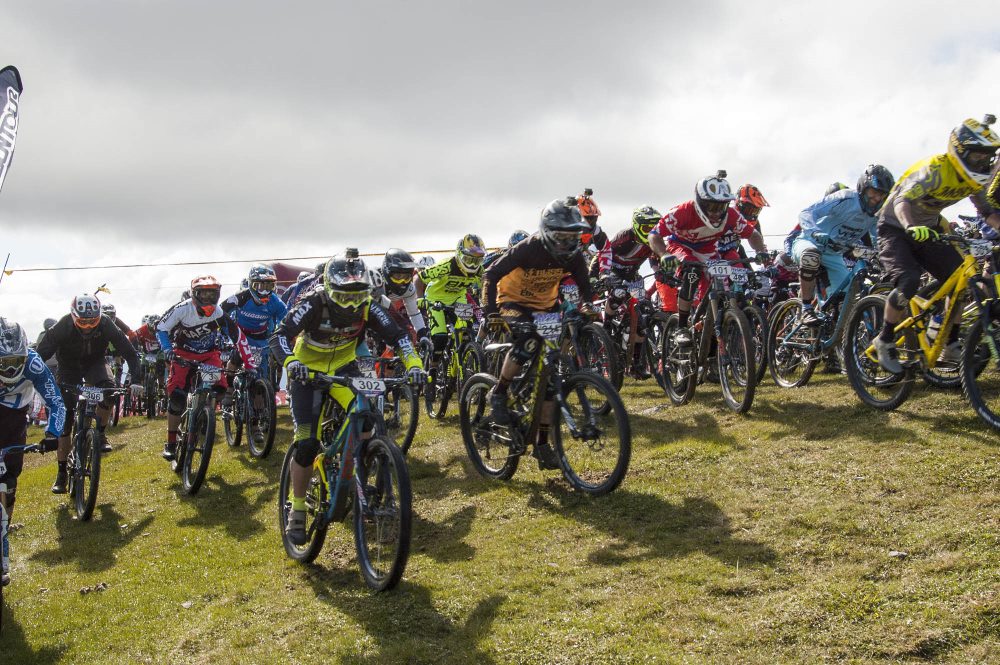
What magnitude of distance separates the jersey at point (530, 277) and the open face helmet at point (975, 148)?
11.5 ft

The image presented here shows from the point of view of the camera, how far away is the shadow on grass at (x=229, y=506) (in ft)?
29.8

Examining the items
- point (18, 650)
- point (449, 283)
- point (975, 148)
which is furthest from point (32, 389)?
point (975, 148)

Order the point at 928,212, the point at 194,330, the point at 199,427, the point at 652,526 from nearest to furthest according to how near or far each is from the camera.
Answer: the point at 652,526
the point at 928,212
the point at 199,427
the point at 194,330

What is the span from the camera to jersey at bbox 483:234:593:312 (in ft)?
27.5

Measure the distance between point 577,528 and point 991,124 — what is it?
199 inches

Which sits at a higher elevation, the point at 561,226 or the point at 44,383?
the point at 561,226

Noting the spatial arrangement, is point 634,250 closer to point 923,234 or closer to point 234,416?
point 923,234

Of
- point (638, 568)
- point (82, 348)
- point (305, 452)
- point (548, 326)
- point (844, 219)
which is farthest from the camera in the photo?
point (82, 348)

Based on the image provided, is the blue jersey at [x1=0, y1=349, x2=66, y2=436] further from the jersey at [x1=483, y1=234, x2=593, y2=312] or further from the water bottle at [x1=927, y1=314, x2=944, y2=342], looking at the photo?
the water bottle at [x1=927, y1=314, x2=944, y2=342]

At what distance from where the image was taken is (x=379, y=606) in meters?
6.20

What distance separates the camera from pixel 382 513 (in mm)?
6203

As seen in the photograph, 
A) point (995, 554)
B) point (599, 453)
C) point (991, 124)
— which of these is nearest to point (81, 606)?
point (599, 453)

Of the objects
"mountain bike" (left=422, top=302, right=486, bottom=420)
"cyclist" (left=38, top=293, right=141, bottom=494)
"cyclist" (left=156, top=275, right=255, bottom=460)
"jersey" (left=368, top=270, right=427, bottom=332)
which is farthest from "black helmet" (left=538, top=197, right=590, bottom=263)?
"cyclist" (left=38, top=293, right=141, bottom=494)

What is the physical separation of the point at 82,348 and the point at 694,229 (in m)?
8.70
